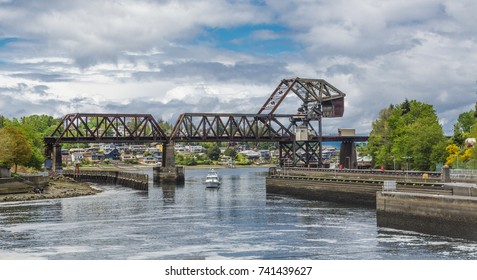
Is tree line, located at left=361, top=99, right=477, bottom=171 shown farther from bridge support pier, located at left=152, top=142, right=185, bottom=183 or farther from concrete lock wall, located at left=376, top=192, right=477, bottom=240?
bridge support pier, located at left=152, top=142, right=185, bottom=183

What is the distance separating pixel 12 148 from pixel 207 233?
232 feet

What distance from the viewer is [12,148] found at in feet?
420

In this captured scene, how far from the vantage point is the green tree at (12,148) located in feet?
403

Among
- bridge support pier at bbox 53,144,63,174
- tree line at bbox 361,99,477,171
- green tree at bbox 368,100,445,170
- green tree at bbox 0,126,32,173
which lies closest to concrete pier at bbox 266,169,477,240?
tree line at bbox 361,99,477,171

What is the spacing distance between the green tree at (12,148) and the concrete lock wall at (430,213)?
74413 millimetres

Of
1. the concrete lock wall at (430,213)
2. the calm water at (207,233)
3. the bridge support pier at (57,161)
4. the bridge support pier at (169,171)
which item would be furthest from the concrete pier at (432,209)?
the bridge support pier at (57,161)

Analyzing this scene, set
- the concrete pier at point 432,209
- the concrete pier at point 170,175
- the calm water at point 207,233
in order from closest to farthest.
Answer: the calm water at point 207,233 → the concrete pier at point 432,209 → the concrete pier at point 170,175

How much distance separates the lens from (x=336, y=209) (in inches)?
3688

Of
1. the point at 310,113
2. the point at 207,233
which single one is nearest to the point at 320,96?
the point at 310,113

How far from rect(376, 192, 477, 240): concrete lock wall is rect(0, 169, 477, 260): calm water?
1314 millimetres

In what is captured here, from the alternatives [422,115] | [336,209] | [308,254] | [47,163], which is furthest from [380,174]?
[47,163]

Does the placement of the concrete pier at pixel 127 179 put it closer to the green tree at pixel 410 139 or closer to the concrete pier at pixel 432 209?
the green tree at pixel 410 139

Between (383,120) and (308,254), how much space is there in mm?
128558

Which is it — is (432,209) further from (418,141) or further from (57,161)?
(57,161)
